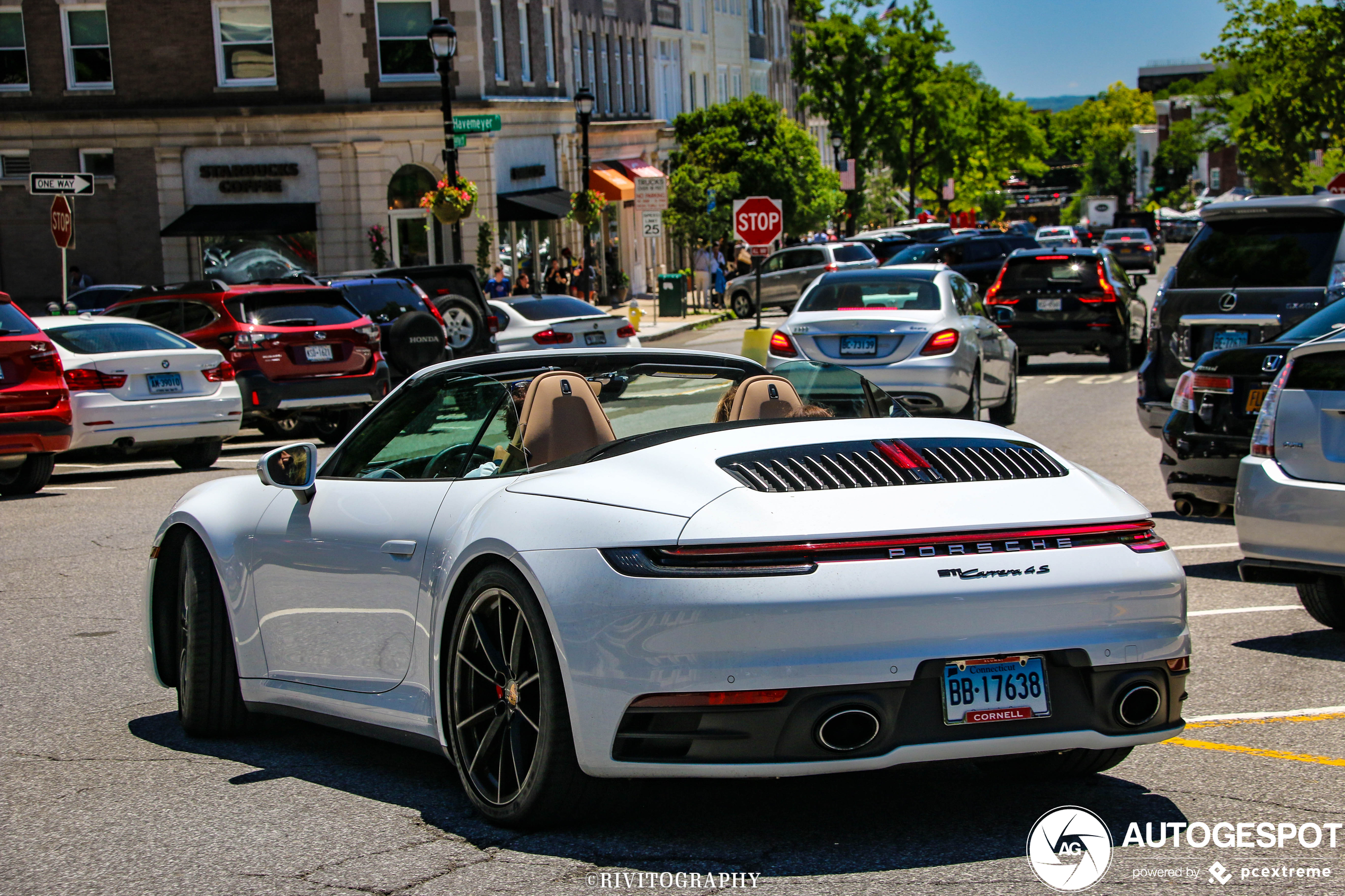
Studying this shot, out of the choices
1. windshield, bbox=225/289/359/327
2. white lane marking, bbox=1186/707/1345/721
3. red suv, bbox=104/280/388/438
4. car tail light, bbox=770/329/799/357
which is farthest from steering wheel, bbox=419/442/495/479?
windshield, bbox=225/289/359/327

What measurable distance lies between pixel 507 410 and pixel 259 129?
3670 centimetres

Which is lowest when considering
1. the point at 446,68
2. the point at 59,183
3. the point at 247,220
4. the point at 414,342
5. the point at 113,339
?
the point at 414,342

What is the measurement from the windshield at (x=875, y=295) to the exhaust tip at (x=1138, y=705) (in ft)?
40.1

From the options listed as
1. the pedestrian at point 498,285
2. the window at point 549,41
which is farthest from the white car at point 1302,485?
the window at point 549,41

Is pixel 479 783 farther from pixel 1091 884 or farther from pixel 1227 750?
pixel 1227 750

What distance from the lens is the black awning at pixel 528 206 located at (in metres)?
42.3

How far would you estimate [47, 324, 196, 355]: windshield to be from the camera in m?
15.7

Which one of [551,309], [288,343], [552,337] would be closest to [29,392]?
[288,343]

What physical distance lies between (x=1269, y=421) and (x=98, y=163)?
3777 cm

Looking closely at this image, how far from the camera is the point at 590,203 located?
136 ft

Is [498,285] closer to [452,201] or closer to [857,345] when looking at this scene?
[452,201]

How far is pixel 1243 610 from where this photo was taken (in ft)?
27.5

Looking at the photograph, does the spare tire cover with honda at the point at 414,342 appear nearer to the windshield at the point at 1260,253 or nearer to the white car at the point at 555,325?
the white car at the point at 555,325

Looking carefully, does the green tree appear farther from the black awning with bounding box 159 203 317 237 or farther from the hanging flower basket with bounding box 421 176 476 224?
the hanging flower basket with bounding box 421 176 476 224
